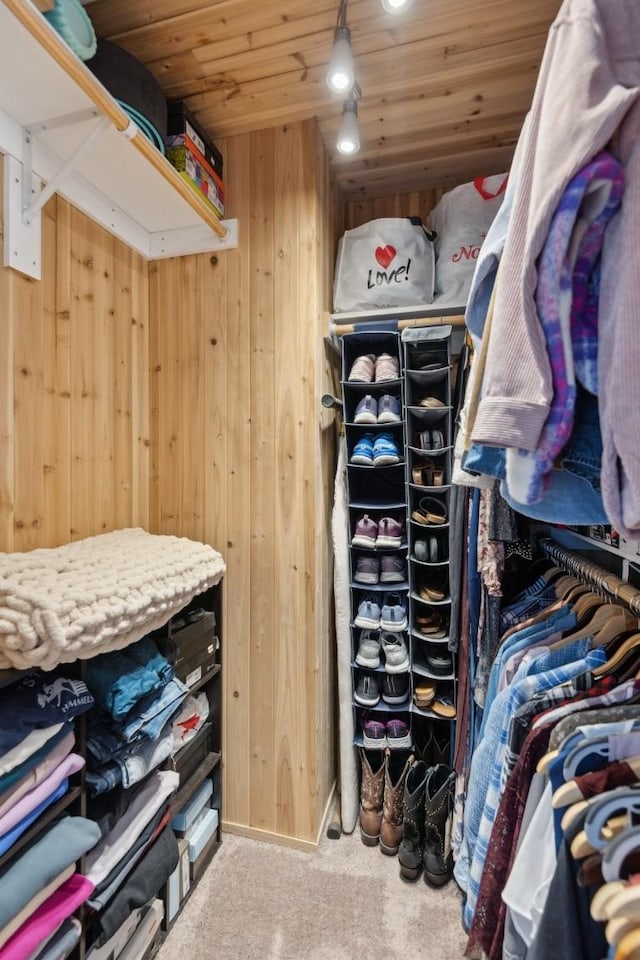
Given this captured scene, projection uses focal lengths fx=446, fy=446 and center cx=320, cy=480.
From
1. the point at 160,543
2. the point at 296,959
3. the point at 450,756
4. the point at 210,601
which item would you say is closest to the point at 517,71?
the point at 160,543

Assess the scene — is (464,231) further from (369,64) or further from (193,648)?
(193,648)

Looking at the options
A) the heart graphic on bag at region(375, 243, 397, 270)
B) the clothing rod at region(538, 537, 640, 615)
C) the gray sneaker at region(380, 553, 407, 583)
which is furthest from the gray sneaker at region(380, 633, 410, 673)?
the heart graphic on bag at region(375, 243, 397, 270)

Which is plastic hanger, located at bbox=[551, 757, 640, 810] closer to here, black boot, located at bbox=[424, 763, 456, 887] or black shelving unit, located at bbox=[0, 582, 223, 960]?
black shelving unit, located at bbox=[0, 582, 223, 960]

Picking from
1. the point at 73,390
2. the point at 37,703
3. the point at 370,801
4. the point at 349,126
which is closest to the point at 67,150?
the point at 73,390

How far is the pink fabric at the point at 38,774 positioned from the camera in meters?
0.81

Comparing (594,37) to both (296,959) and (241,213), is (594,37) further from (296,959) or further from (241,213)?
(296,959)

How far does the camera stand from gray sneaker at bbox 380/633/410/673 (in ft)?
5.35

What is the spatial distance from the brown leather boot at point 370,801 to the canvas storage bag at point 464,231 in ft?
5.68

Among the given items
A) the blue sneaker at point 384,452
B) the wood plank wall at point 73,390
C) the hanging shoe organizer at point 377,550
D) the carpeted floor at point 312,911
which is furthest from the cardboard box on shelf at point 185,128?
the carpeted floor at point 312,911

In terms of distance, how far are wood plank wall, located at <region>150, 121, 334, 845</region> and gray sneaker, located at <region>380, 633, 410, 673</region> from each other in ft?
0.76

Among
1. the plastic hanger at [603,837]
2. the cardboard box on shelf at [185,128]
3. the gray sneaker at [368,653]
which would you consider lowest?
the gray sneaker at [368,653]

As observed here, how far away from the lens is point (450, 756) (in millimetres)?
1686

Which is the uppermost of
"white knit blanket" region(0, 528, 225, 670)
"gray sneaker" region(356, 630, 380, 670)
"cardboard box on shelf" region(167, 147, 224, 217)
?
"cardboard box on shelf" region(167, 147, 224, 217)

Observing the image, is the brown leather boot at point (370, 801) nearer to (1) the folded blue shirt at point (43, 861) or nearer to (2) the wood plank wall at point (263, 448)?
(2) the wood plank wall at point (263, 448)
